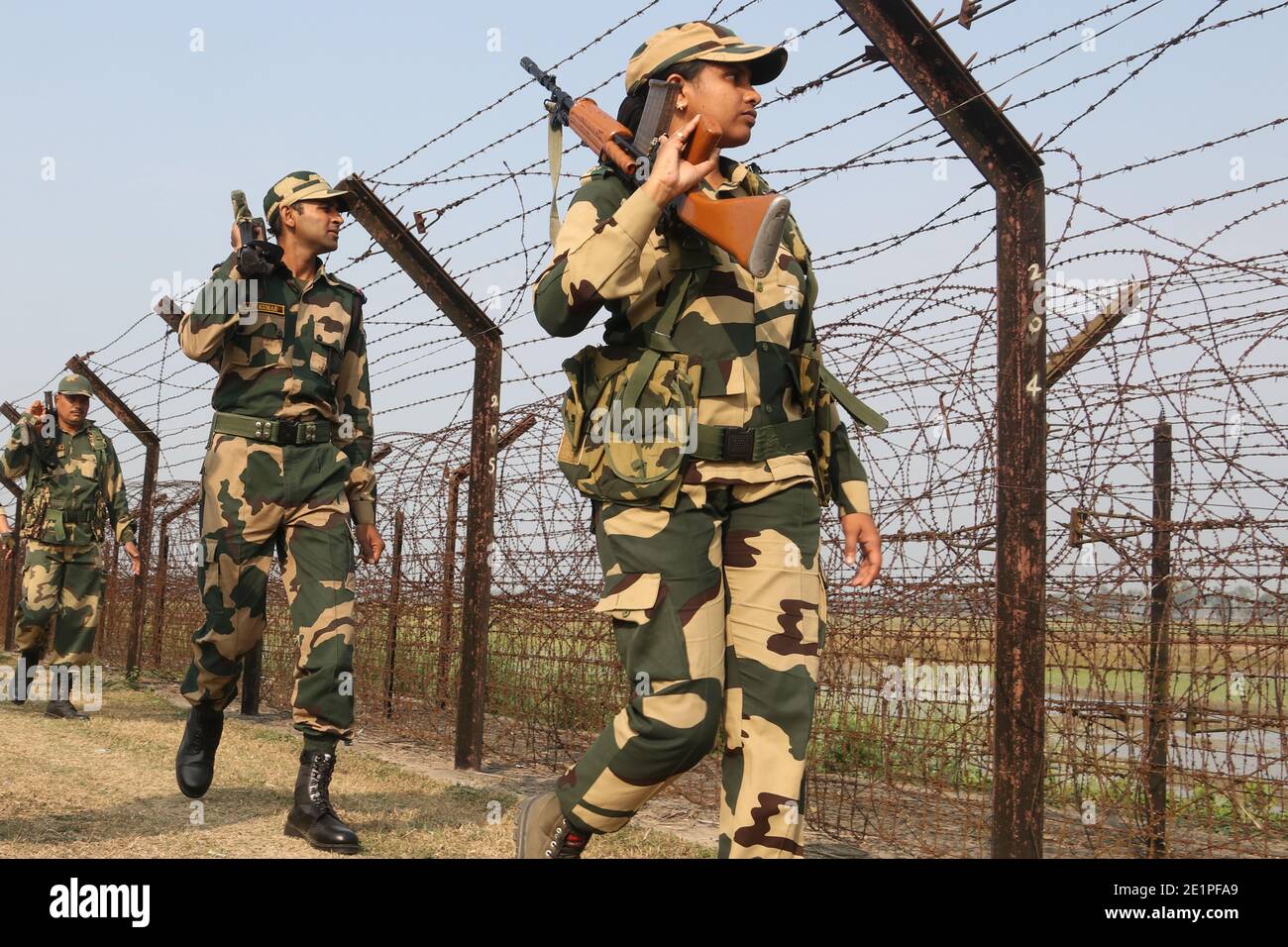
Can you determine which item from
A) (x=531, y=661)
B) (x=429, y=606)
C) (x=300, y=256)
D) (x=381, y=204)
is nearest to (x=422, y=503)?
(x=429, y=606)

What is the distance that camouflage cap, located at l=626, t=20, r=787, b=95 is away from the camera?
2520 mm

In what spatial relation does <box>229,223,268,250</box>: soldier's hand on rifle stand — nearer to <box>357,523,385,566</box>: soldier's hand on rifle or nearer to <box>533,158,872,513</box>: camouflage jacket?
<box>357,523,385,566</box>: soldier's hand on rifle

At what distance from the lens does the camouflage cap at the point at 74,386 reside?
773 centimetres

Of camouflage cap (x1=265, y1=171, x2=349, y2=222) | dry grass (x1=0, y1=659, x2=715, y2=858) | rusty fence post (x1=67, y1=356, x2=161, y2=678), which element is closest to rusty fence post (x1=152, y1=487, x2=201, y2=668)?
rusty fence post (x1=67, y1=356, x2=161, y2=678)

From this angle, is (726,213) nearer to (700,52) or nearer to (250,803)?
(700,52)

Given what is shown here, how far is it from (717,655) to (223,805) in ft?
9.03

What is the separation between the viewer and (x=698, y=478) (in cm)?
243

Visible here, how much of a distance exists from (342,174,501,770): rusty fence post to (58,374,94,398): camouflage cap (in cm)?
339

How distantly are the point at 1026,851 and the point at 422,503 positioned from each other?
13.5ft

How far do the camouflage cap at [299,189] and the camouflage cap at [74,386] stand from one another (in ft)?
14.1

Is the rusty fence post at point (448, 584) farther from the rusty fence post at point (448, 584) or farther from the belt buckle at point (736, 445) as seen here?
the belt buckle at point (736, 445)

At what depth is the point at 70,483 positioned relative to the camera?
7.55 m

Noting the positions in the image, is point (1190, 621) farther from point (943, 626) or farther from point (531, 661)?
point (531, 661)

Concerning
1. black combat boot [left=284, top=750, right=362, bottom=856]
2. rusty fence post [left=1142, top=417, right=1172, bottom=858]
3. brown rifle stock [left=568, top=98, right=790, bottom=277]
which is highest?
brown rifle stock [left=568, top=98, right=790, bottom=277]
